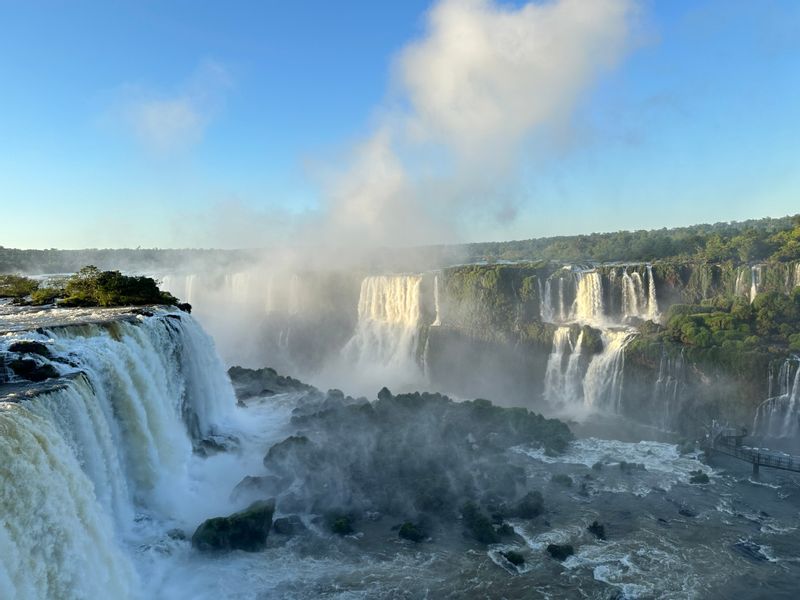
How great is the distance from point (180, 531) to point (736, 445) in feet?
73.3

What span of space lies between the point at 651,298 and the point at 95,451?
3304 centimetres

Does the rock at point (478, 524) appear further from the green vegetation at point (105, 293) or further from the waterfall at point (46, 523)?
the green vegetation at point (105, 293)

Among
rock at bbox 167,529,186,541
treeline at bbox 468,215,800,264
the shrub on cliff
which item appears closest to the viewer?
rock at bbox 167,529,186,541

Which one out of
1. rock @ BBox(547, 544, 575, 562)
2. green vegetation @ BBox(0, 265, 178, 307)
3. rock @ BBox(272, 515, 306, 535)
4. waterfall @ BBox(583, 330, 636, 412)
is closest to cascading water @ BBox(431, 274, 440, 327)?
waterfall @ BBox(583, 330, 636, 412)

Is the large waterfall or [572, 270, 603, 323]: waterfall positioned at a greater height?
[572, 270, 603, 323]: waterfall

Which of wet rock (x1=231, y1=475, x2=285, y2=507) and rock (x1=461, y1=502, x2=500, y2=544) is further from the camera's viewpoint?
wet rock (x1=231, y1=475, x2=285, y2=507)

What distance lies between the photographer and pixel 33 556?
31.5 ft

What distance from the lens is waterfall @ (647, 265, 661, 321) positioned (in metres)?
36.1

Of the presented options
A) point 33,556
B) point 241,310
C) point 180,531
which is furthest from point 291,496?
point 241,310

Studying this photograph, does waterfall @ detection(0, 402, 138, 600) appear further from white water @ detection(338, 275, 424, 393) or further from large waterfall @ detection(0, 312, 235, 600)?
white water @ detection(338, 275, 424, 393)

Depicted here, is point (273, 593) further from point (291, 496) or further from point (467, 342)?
point (467, 342)

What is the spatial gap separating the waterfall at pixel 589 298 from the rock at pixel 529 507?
20144 millimetres

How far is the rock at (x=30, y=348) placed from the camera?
15.0 metres

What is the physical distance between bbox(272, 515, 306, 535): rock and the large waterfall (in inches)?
110
